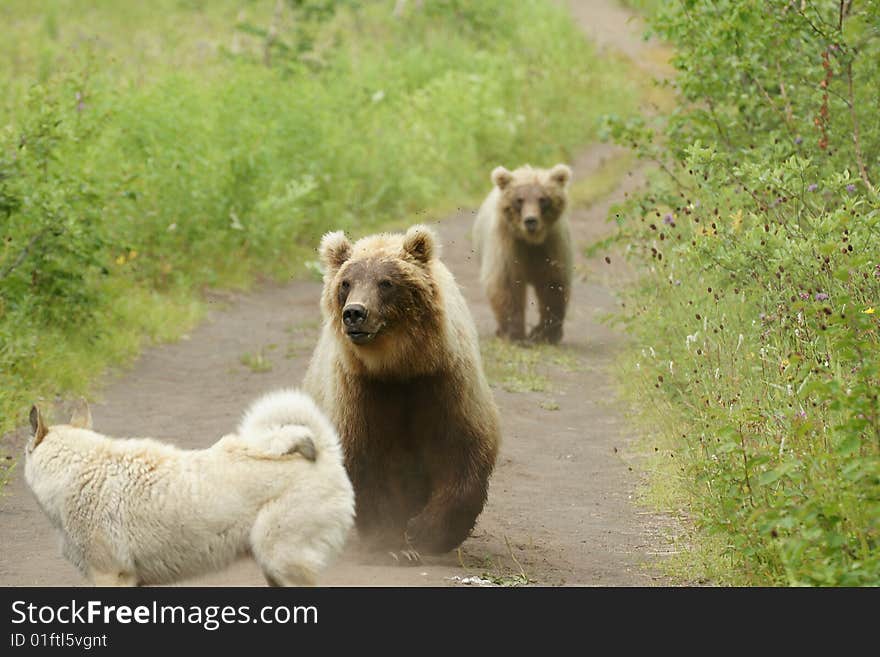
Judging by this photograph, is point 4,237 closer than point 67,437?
No

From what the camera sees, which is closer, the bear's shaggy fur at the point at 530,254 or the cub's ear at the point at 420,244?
the cub's ear at the point at 420,244

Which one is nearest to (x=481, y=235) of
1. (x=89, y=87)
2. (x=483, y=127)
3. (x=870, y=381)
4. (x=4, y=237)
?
(x=89, y=87)

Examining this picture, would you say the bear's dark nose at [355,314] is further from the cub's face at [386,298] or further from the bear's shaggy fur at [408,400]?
the bear's shaggy fur at [408,400]

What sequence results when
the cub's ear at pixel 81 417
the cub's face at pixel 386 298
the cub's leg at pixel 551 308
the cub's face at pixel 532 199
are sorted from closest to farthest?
1. the cub's ear at pixel 81 417
2. the cub's face at pixel 386 298
3. the cub's face at pixel 532 199
4. the cub's leg at pixel 551 308

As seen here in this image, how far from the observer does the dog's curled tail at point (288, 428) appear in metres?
5.29

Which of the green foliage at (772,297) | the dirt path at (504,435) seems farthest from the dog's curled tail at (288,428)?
the green foliage at (772,297)

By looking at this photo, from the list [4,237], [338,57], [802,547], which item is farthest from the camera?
[338,57]

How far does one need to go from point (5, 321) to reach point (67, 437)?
543 cm

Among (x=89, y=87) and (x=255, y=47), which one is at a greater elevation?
(x=89, y=87)

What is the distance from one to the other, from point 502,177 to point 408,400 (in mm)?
7284

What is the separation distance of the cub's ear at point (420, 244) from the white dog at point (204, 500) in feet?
5.23

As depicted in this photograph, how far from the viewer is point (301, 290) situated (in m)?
16.0

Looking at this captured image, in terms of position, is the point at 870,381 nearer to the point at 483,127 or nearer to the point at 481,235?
the point at 481,235

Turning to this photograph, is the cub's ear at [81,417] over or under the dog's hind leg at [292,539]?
under
